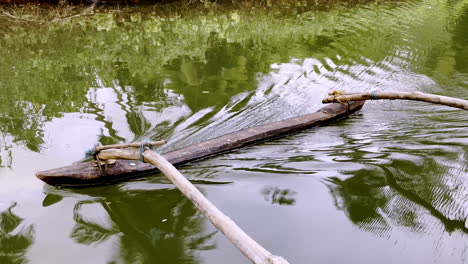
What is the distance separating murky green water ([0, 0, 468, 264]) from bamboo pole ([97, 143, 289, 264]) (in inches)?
15.0

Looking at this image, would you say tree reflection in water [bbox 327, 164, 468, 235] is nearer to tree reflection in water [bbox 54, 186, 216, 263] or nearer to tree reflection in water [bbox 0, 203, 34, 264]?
tree reflection in water [bbox 54, 186, 216, 263]

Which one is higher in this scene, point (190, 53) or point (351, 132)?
point (190, 53)

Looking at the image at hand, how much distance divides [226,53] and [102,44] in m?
2.48

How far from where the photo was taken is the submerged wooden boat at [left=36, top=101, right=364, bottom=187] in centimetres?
322

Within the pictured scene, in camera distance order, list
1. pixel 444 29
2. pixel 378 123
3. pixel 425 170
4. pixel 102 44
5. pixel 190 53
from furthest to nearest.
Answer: pixel 444 29 < pixel 102 44 < pixel 190 53 < pixel 378 123 < pixel 425 170

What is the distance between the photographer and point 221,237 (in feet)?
9.57

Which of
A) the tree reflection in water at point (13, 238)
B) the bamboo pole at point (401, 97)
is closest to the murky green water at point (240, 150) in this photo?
the tree reflection in water at point (13, 238)

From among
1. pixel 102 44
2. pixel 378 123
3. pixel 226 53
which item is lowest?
pixel 378 123

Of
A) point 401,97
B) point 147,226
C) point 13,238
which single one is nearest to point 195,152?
point 147,226

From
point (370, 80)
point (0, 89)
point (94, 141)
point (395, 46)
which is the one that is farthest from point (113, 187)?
point (395, 46)

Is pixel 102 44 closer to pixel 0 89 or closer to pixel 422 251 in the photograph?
pixel 0 89

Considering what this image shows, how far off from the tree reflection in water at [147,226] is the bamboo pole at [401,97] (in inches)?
86.4

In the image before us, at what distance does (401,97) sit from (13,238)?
3.62 m

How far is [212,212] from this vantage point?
7.79 feet
